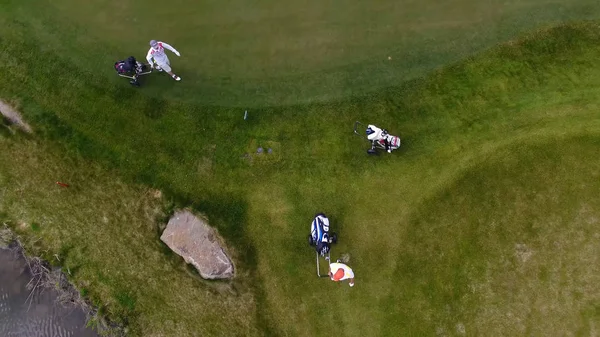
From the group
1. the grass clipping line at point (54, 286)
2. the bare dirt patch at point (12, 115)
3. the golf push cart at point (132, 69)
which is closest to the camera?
the golf push cart at point (132, 69)

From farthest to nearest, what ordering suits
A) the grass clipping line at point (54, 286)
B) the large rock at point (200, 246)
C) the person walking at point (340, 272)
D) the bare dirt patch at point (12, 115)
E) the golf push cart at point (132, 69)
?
the bare dirt patch at point (12, 115), the grass clipping line at point (54, 286), the large rock at point (200, 246), the golf push cart at point (132, 69), the person walking at point (340, 272)

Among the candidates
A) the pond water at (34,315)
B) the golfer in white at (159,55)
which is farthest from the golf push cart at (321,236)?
the pond water at (34,315)

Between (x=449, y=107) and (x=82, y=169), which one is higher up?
(x=449, y=107)

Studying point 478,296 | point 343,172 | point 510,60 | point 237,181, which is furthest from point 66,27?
point 478,296

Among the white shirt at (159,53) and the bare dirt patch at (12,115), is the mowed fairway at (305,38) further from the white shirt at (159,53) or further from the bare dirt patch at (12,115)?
the bare dirt patch at (12,115)

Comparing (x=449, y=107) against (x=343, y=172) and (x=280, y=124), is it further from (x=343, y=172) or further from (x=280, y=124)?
(x=280, y=124)

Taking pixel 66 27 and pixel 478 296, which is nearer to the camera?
pixel 478 296

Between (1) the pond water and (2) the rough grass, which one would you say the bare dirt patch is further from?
(1) the pond water
